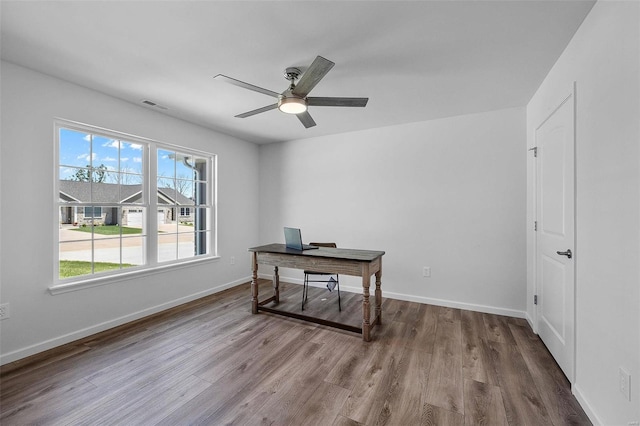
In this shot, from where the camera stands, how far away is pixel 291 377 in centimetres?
208

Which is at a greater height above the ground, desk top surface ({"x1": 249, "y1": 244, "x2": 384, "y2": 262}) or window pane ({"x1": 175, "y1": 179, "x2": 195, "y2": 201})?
window pane ({"x1": 175, "y1": 179, "x2": 195, "y2": 201})

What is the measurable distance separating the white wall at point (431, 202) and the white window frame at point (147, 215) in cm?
137

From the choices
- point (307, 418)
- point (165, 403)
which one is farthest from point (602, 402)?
point (165, 403)

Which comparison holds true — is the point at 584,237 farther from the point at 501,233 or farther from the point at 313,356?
the point at 313,356

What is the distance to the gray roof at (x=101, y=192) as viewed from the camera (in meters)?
2.75

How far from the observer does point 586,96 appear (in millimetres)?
1732

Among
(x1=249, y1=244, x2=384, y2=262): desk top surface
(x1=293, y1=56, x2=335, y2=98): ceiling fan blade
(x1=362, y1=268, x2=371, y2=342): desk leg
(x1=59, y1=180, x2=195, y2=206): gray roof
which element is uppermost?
(x1=293, y1=56, x2=335, y2=98): ceiling fan blade

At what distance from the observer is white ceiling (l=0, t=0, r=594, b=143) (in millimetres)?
1681

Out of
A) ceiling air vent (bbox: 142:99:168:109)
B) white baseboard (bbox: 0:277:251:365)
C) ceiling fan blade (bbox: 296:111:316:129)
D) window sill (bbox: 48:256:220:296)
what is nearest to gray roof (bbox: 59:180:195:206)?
window sill (bbox: 48:256:220:296)

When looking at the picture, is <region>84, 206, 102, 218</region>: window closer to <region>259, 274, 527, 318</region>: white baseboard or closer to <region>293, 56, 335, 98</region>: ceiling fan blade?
<region>293, 56, 335, 98</region>: ceiling fan blade

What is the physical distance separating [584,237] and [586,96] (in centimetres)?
91

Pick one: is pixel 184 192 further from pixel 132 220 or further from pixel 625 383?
pixel 625 383

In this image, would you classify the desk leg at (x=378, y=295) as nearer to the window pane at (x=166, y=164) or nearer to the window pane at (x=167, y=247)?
the window pane at (x=167, y=247)

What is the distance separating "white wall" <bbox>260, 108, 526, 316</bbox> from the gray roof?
230 cm
